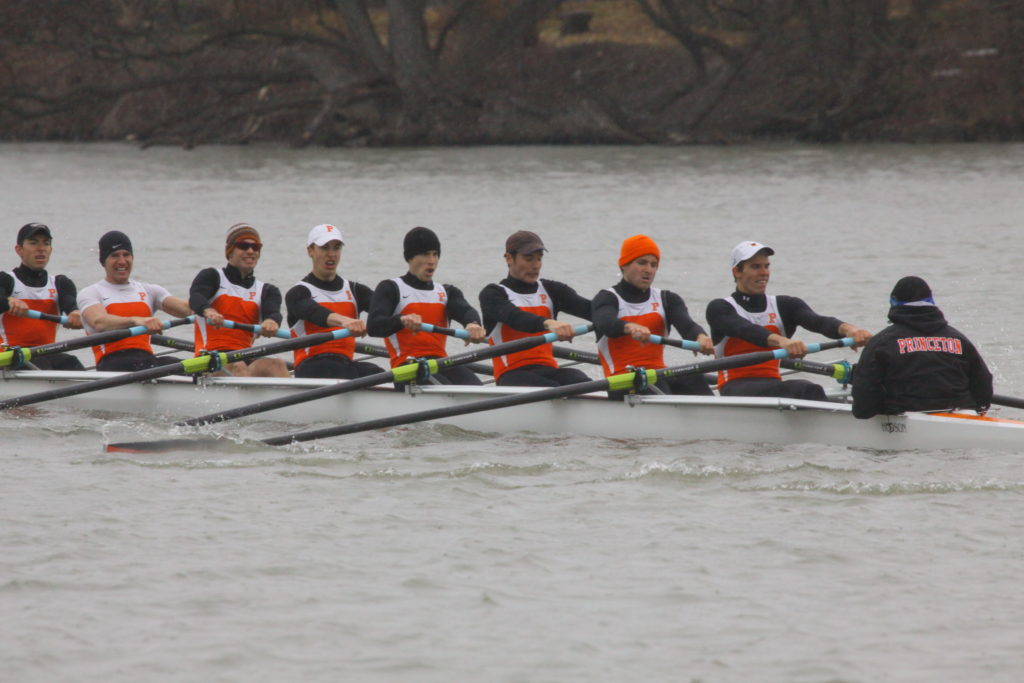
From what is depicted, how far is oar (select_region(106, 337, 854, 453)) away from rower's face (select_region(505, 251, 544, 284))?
92 cm

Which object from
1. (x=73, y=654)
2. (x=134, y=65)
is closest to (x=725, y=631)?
(x=73, y=654)

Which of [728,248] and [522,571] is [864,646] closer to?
[522,571]

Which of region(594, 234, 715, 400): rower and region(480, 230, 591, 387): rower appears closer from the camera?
region(594, 234, 715, 400): rower

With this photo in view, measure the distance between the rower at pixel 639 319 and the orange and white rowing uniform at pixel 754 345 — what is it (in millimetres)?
184

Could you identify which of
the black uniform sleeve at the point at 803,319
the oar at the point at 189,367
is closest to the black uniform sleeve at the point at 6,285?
the oar at the point at 189,367

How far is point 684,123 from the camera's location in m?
36.2

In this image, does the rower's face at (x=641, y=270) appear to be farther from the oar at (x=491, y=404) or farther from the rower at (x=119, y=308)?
the rower at (x=119, y=308)

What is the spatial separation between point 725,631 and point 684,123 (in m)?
30.6

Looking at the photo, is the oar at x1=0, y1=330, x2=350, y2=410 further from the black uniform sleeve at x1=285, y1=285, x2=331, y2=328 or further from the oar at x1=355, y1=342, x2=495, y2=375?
the oar at x1=355, y1=342, x2=495, y2=375

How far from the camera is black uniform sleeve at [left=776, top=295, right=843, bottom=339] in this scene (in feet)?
30.9

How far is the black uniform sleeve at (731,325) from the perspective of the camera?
930 cm

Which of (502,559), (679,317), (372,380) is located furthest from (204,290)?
(502,559)

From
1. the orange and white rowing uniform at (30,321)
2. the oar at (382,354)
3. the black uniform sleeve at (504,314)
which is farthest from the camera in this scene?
the orange and white rowing uniform at (30,321)

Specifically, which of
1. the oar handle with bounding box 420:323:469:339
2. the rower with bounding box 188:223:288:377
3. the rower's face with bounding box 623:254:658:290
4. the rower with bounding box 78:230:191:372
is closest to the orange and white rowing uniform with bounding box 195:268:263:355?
the rower with bounding box 188:223:288:377
